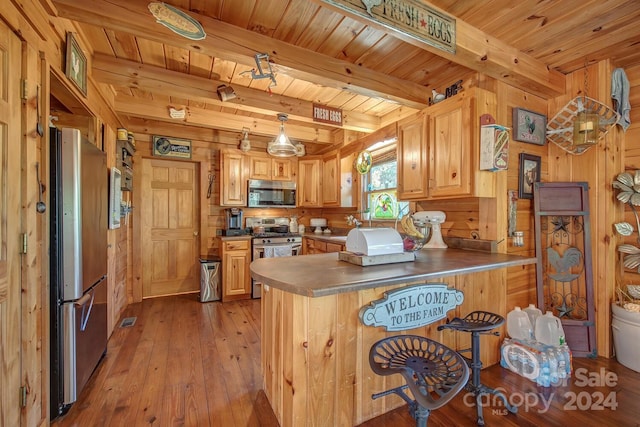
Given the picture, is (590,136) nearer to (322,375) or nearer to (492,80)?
(492,80)

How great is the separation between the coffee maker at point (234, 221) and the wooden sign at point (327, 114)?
6.47 feet

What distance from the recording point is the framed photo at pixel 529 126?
233 centimetres

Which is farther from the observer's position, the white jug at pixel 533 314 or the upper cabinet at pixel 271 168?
the upper cabinet at pixel 271 168

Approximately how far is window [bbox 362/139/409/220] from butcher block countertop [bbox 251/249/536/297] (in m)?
1.48

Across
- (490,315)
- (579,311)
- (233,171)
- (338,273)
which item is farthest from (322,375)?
(233,171)

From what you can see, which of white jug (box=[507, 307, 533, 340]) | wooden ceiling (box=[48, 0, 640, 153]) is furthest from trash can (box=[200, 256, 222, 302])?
white jug (box=[507, 307, 533, 340])

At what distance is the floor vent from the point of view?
2.99 meters

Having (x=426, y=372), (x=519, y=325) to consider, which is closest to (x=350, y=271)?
(x=426, y=372)

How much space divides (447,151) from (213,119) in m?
2.82

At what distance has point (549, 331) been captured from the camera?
2.08m

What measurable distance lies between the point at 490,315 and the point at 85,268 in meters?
2.59

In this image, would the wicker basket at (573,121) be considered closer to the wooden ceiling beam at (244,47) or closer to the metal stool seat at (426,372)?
the wooden ceiling beam at (244,47)

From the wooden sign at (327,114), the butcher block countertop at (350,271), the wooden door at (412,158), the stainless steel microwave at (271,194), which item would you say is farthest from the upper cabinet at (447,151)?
the stainless steel microwave at (271,194)

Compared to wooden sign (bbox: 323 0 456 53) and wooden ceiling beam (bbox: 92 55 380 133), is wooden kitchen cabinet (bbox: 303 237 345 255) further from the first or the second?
wooden sign (bbox: 323 0 456 53)
